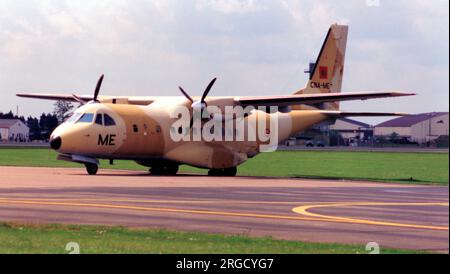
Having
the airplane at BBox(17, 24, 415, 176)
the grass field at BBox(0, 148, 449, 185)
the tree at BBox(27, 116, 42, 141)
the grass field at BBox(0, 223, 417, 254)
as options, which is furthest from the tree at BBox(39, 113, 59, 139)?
the grass field at BBox(0, 223, 417, 254)

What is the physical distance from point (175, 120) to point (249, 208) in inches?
852

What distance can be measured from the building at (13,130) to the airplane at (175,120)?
128 m

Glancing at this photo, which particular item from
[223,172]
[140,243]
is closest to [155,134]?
[223,172]

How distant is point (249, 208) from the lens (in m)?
24.7

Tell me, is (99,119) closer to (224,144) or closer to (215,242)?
(224,144)

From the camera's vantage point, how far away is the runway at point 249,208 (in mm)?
19219

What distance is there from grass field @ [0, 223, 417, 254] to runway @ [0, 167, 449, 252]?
104 cm

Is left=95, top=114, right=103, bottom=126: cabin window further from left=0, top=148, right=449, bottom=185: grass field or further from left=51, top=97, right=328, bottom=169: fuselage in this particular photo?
left=0, top=148, right=449, bottom=185: grass field

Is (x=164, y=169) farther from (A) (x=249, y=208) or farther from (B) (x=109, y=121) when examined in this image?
(A) (x=249, y=208)

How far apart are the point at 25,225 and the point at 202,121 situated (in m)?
27.6

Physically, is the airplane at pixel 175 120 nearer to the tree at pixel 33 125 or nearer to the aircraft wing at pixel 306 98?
the aircraft wing at pixel 306 98

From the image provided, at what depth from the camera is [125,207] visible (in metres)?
24.0

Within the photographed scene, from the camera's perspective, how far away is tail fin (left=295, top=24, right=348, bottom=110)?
51.4 m
